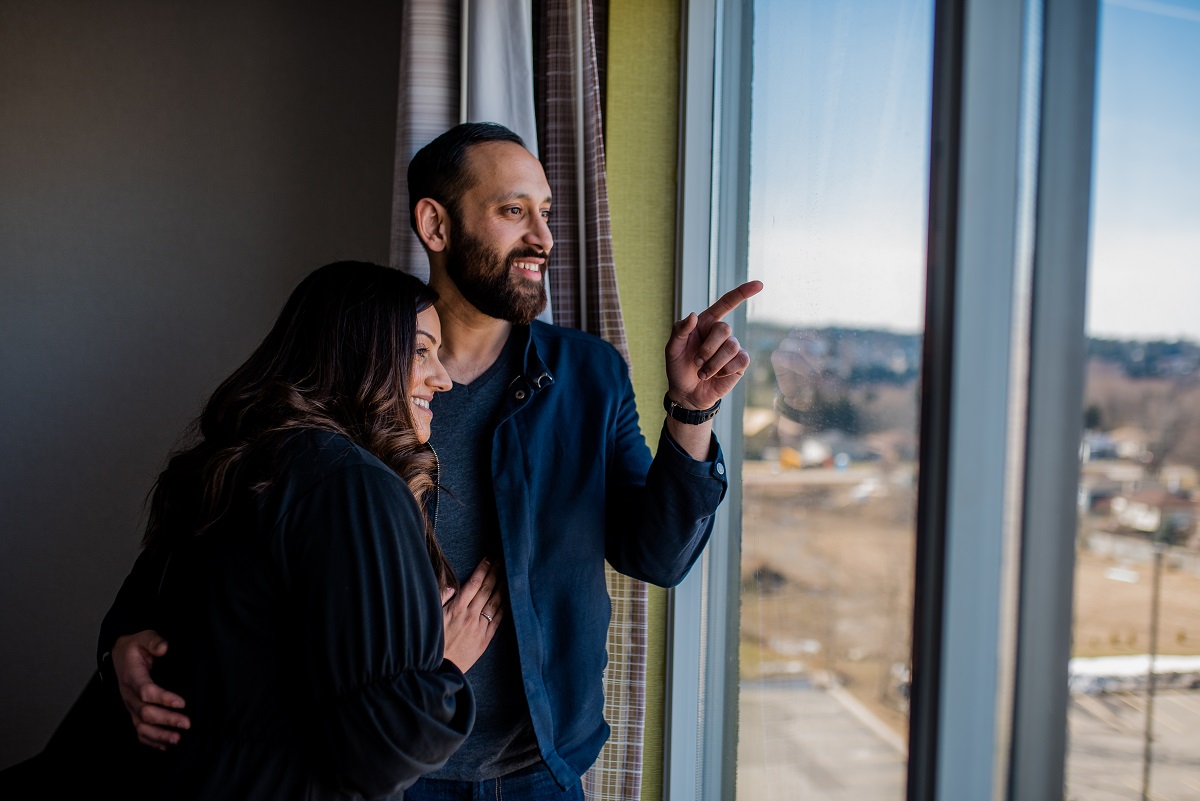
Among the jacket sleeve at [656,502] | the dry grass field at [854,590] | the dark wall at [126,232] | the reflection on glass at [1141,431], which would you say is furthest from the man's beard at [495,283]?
the dark wall at [126,232]

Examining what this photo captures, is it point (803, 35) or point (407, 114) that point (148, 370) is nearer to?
point (407, 114)

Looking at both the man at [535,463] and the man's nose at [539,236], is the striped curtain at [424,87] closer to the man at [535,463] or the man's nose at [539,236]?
the man at [535,463]

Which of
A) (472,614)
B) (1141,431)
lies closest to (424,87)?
(472,614)

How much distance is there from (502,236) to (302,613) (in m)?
0.75

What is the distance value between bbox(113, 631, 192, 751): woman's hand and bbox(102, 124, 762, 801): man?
0.37 m

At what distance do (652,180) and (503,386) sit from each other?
25.1 inches

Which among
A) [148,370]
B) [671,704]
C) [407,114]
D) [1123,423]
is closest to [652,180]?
[407,114]

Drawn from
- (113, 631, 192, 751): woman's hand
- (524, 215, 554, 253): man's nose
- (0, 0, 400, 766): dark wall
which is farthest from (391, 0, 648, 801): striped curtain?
(0, 0, 400, 766): dark wall

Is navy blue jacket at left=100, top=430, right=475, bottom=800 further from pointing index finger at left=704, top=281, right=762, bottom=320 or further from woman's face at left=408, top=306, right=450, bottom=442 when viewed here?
pointing index finger at left=704, top=281, right=762, bottom=320

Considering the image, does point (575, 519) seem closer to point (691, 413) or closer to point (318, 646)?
point (691, 413)

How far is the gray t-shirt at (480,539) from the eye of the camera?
131cm

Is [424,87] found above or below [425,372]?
above

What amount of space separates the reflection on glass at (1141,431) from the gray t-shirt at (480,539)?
2.66 ft

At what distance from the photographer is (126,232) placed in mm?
2666
